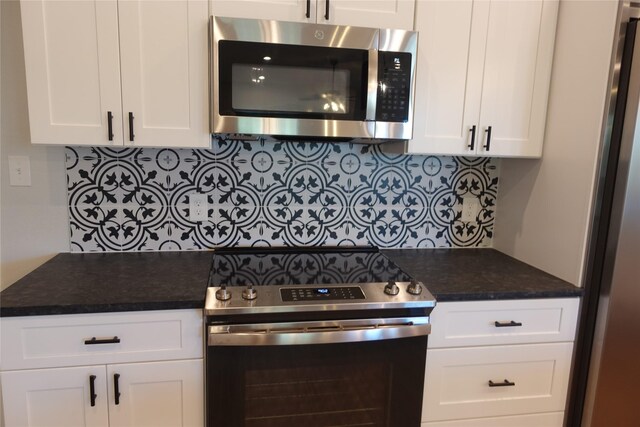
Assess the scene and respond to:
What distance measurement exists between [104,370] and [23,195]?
905mm

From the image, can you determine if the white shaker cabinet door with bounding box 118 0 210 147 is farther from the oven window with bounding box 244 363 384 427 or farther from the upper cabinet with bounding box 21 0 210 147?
the oven window with bounding box 244 363 384 427

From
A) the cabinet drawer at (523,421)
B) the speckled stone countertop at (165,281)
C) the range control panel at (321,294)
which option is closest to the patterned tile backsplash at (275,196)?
the speckled stone countertop at (165,281)

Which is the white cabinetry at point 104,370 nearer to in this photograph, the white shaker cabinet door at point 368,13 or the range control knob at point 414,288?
the range control knob at point 414,288

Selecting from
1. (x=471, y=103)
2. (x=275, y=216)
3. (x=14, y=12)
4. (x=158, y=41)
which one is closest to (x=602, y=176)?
(x=471, y=103)

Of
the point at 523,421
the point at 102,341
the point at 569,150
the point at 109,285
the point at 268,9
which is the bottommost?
the point at 523,421

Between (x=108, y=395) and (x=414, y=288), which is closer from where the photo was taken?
(x=108, y=395)

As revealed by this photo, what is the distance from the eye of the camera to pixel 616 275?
1.46 m

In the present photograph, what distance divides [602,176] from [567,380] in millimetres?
812

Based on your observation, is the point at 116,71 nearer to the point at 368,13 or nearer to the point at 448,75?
the point at 368,13

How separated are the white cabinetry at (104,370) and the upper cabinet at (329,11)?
1088mm

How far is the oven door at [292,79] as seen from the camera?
145cm

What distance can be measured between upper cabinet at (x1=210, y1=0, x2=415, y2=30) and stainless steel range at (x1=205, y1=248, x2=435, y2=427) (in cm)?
98

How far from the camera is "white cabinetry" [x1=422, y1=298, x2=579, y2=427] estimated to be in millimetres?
1510

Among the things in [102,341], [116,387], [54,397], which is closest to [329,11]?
[102,341]
